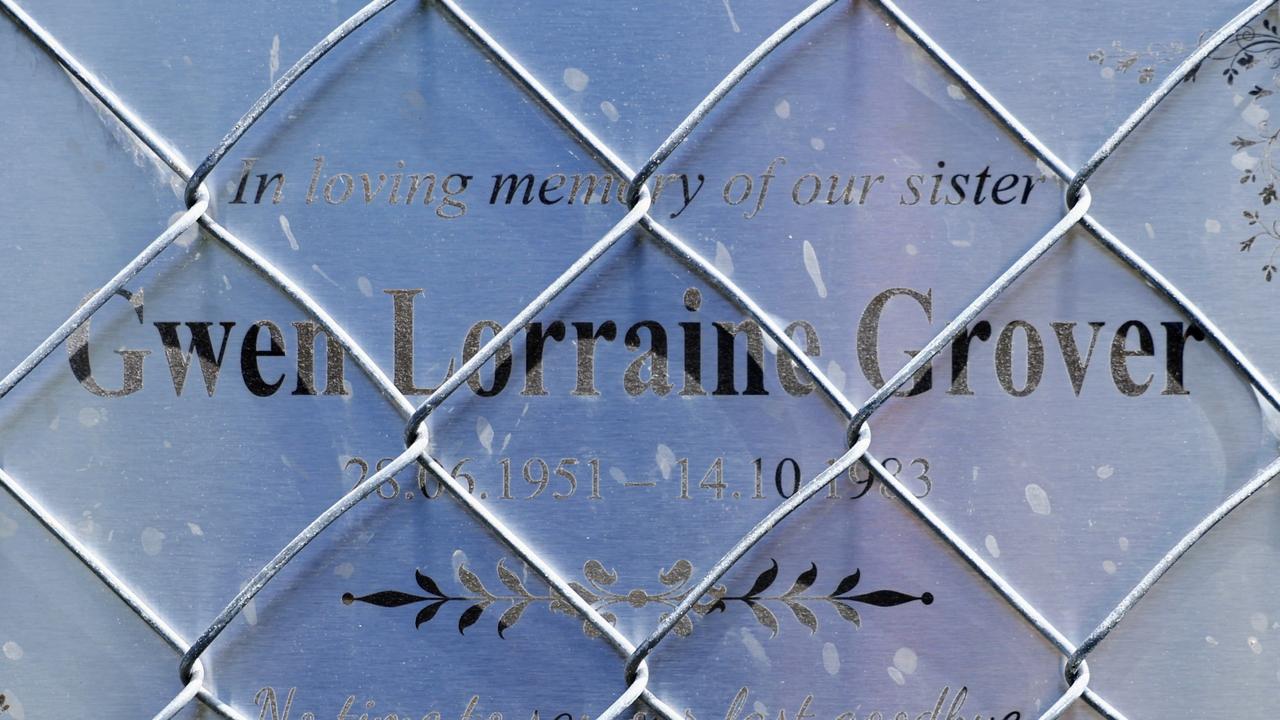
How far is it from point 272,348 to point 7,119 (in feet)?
0.75

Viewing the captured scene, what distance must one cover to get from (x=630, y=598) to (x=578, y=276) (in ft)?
0.67

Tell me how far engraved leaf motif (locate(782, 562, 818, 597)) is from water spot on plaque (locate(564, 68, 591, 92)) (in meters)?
0.34

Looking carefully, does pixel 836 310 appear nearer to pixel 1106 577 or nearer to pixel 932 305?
pixel 932 305

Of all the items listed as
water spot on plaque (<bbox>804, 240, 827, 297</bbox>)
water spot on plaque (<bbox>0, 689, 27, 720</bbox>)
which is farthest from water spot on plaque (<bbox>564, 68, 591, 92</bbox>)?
water spot on plaque (<bbox>0, 689, 27, 720</bbox>)

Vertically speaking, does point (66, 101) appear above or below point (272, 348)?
above

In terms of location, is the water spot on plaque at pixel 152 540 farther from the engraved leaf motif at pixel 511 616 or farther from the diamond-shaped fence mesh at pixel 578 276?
the engraved leaf motif at pixel 511 616

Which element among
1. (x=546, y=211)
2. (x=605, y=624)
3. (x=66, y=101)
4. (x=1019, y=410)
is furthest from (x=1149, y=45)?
(x=66, y=101)

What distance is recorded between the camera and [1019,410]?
618 mm

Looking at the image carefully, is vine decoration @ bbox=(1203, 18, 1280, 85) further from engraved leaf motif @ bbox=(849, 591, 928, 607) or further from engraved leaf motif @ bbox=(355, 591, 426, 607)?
engraved leaf motif @ bbox=(355, 591, 426, 607)

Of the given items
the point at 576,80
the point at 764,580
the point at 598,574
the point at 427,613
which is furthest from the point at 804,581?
the point at 576,80

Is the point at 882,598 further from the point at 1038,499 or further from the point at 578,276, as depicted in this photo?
the point at 578,276

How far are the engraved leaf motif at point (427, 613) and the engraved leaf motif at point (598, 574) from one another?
9cm

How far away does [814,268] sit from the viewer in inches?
24.3

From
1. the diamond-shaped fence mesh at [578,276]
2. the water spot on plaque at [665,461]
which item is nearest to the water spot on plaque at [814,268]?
the diamond-shaped fence mesh at [578,276]
